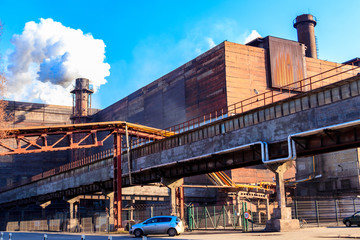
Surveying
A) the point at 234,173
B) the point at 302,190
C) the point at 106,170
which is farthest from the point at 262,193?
the point at 106,170

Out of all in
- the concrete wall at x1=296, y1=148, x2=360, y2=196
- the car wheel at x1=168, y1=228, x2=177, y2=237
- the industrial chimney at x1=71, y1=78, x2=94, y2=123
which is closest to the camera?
the car wheel at x1=168, y1=228, x2=177, y2=237

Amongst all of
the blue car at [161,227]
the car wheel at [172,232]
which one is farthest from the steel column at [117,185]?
the car wheel at [172,232]

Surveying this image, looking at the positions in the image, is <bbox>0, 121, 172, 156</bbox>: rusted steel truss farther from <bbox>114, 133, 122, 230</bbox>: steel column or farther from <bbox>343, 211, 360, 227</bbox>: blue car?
<bbox>343, 211, 360, 227</bbox>: blue car

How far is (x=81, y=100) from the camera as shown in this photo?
92.0 meters

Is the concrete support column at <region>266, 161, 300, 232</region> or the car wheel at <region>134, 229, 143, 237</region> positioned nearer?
the concrete support column at <region>266, 161, 300, 232</region>

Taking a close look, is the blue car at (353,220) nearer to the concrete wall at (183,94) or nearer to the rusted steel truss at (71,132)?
the rusted steel truss at (71,132)

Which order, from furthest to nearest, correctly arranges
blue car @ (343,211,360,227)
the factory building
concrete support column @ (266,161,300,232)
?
the factory building, blue car @ (343,211,360,227), concrete support column @ (266,161,300,232)

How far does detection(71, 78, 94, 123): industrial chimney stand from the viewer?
89.6 meters

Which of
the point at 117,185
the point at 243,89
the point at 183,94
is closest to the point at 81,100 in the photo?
the point at 183,94

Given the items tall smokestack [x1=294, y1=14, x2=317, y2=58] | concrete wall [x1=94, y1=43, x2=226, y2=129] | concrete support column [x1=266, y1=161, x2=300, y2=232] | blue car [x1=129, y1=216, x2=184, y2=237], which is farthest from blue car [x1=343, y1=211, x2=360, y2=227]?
tall smokestack [x1=294, y1=14, x2=317, y2=58]

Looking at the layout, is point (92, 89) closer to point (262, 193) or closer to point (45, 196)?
point (45, 196)

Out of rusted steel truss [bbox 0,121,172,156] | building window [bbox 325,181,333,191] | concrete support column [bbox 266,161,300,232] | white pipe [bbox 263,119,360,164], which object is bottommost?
concrete support column [bbox 266,161,300,232]

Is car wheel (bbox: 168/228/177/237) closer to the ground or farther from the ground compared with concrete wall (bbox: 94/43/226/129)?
closer to the ground

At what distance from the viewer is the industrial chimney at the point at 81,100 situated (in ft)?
294
